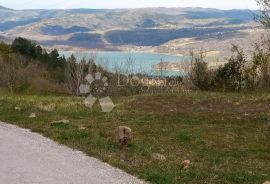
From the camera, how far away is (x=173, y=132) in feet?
51.6

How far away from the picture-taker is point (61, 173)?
33.6 feet

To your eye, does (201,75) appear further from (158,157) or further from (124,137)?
(158,157)

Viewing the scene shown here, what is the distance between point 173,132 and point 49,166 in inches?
229

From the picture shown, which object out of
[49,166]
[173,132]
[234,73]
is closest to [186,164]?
[49,166]

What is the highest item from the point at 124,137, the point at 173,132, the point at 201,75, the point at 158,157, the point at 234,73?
the point at 124,137

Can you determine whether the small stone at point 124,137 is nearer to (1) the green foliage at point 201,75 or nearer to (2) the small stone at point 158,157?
(2) the small stone at point 158,157

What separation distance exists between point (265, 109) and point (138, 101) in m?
6.48

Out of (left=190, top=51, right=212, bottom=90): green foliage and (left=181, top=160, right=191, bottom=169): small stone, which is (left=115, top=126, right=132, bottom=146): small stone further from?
(left=190, top=51, right=212, bottom=90): green foliage

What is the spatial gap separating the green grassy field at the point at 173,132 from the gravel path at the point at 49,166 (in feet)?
1.40

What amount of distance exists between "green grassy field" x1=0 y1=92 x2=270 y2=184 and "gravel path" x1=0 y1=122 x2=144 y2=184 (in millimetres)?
427

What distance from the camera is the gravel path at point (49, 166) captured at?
968cm

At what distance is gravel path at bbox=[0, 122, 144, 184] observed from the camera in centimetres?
968

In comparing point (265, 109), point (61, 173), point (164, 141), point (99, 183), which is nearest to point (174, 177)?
point (99, 183)

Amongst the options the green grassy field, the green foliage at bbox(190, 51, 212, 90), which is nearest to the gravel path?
the green grassy field
